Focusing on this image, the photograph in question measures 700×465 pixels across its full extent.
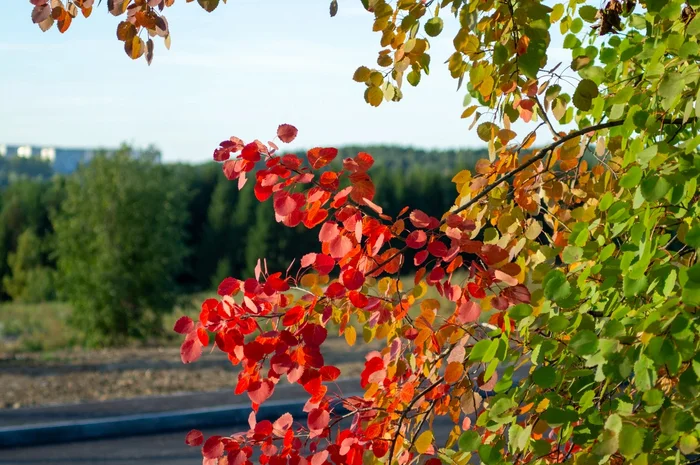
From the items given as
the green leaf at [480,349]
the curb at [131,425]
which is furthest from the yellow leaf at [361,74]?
the curb at [131,425]

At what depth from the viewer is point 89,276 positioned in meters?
15.1

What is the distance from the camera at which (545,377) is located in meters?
1.32

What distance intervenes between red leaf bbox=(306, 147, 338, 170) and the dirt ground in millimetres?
7007

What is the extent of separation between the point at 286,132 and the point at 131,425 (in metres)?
5.97

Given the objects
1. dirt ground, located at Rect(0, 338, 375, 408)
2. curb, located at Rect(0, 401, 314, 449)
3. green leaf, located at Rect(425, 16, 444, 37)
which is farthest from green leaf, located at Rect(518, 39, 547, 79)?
dirt ground, located at Rect(0, 338, 375, 408)

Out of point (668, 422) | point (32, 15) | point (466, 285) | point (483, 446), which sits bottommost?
point (483, 446)

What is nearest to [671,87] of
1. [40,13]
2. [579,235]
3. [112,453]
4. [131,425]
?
[579,235]

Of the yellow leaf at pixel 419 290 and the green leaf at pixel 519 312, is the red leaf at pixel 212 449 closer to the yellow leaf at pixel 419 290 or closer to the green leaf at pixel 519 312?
the yellow leaf at pixel 419 290

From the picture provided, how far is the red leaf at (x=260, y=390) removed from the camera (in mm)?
1618

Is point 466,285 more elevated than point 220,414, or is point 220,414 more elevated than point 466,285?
point 466,285

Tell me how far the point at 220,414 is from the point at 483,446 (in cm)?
613

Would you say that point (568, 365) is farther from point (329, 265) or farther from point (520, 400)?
point (329, 265)

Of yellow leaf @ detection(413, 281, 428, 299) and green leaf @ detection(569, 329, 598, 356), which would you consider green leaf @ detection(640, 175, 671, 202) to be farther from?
yellow leaf @ detection(413, 281, 428, 299)

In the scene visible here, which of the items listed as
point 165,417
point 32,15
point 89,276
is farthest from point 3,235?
point 32,15
